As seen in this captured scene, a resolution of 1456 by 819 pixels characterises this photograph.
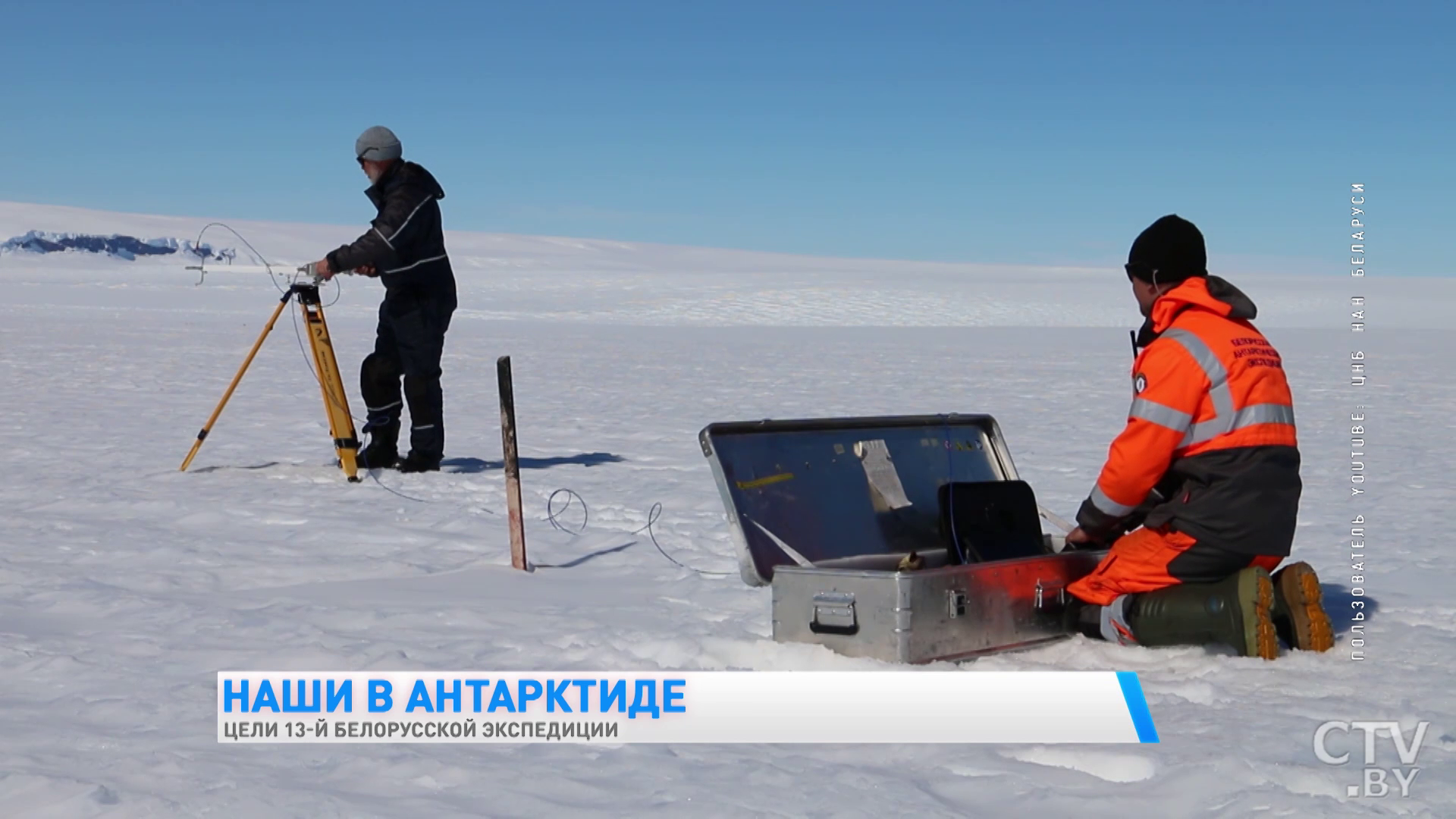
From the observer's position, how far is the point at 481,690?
305cm

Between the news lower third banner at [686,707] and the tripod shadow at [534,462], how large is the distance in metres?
3.57

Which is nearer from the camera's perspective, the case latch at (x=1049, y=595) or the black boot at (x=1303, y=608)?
the black boot at (x=1303, y=608)

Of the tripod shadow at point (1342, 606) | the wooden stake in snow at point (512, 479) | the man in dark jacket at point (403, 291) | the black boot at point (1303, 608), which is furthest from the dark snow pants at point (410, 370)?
the black boot at point (1303, 608)

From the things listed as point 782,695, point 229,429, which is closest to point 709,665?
point 782,695

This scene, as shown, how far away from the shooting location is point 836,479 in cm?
417

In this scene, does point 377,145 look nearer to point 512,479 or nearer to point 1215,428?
point 512,479

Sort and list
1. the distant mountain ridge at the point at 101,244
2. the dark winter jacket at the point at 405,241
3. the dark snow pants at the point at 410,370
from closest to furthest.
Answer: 1. the dark winter jacket at the point at 405,241
2. the dark snow pants at the point at 410,370
3. the distant mountain ridge at the point at 101,244

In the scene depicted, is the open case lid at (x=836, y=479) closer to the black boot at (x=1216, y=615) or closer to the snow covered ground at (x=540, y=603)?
the snow covered ground at (x=540, y=603)

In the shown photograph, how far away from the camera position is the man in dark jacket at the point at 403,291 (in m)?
6.06

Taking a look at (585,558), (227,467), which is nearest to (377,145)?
(227,467)

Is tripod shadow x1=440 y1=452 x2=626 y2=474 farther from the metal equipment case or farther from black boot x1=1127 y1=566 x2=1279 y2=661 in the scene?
black boot x1=1127 y1=566 x2=1279 y2=661

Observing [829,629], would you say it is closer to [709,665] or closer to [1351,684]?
[709,665]

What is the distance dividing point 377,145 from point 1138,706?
172 inches

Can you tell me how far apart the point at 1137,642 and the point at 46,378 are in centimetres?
1006
